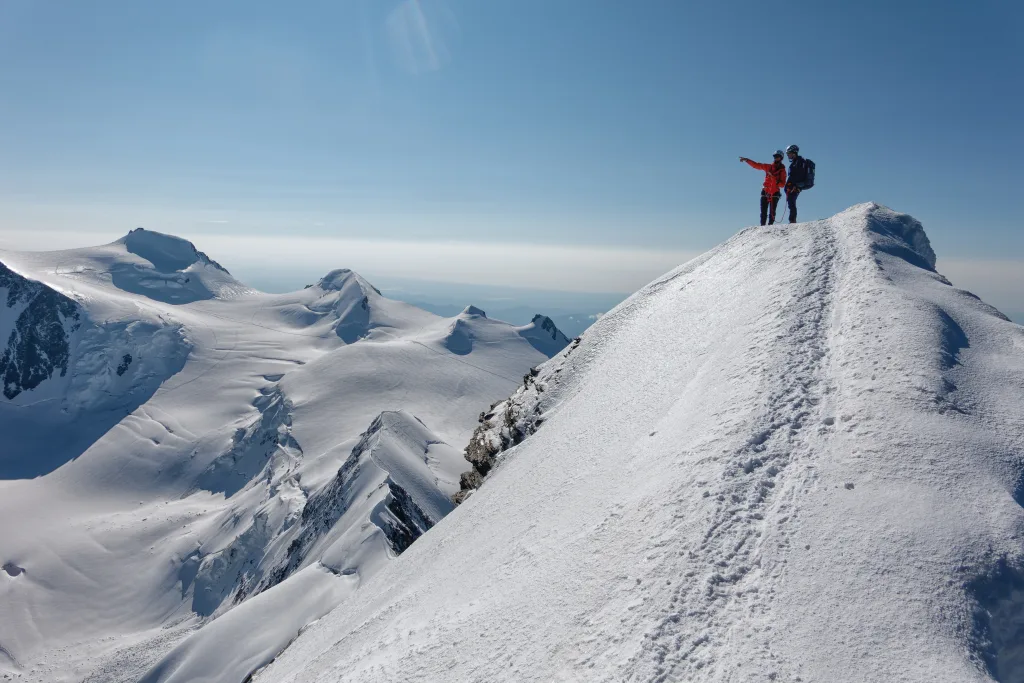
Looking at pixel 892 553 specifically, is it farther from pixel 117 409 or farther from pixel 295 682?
pixel 117 409

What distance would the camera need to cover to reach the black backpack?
21509 millimetres

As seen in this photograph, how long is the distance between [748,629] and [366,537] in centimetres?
3365

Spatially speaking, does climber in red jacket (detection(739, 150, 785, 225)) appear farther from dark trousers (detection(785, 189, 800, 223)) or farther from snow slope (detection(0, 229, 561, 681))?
snow slope (detection(0, 229, 561, 681))

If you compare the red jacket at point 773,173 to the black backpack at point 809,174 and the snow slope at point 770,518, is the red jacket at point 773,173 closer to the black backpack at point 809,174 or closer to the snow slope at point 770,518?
the black backpack at point 809,174

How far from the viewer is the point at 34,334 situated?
569 feet

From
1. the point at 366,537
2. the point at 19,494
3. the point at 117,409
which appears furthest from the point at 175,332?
the point at 366,537

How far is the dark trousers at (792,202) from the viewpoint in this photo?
73.6 ft

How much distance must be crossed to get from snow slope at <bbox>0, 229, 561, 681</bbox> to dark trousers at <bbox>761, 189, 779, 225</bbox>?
29177mm

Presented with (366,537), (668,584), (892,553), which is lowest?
(366,537)

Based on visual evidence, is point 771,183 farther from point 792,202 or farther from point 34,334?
point 34,334

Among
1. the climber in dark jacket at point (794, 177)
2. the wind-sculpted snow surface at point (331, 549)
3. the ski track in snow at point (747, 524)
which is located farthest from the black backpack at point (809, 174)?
the wind-sculpted snow surface at point (331, 549)

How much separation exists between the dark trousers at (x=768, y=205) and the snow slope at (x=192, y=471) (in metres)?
29.2

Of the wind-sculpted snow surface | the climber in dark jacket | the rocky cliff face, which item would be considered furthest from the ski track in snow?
the rocky cliff face

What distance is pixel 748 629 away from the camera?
6645 millimetres
